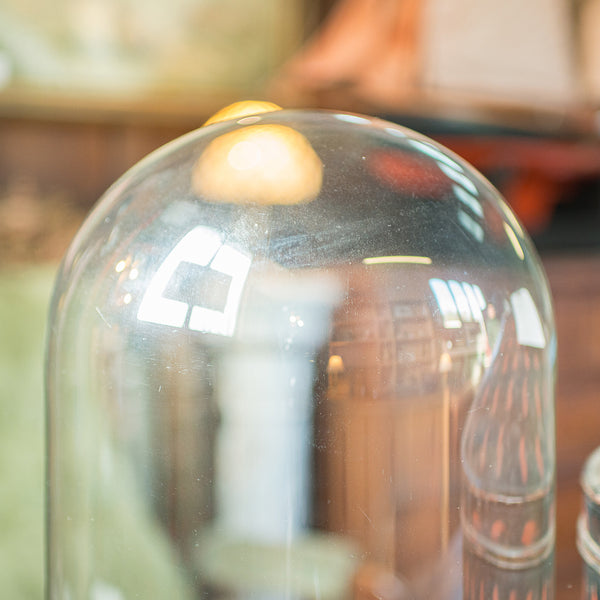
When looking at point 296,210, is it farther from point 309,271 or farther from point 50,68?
point 50,68

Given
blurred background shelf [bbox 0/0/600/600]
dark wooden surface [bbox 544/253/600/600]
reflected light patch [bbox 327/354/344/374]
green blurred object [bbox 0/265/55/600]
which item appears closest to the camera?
reflected light patch [bbox 327/354/344/374]

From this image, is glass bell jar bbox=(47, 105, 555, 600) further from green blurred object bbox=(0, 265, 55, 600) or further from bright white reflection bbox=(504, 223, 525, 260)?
green blurred object bbox=(0, 265, 55, 600)

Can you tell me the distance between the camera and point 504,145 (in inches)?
57.1

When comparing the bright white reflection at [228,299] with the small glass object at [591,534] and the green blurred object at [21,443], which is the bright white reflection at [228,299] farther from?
the green blurred object at [21,443]

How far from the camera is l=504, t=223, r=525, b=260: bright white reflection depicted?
23 cm

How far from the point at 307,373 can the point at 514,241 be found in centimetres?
9

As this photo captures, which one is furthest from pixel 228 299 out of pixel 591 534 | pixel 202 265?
pixel 591 534

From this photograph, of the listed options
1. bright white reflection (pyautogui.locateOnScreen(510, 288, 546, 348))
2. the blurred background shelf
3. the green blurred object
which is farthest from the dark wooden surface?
bright white reflection (pyautogui.locateOnScreen(510, 288, 546, 348))

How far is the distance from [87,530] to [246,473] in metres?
0.06

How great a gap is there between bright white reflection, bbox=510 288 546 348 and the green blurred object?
0.42 meters

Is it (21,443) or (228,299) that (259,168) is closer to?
(228,299)

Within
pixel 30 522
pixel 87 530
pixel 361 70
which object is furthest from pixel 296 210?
pixel 361 70

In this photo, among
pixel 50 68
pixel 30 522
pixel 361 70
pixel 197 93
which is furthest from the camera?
pixel 197 93

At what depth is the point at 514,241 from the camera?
24 centimetres
